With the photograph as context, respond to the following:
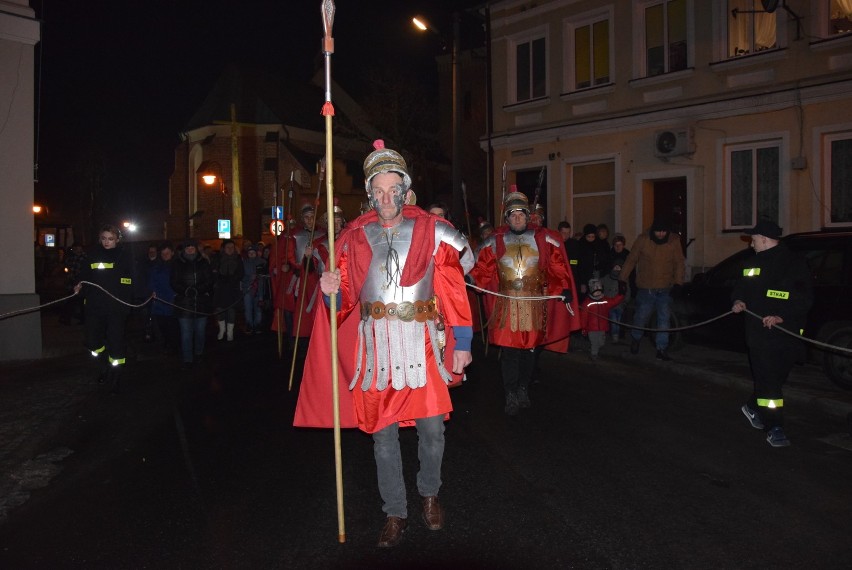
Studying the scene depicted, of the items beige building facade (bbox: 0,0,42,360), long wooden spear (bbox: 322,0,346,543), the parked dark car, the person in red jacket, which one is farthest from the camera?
beige building facade (bbox: 0,0,42,360)

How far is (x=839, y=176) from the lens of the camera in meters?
13.8

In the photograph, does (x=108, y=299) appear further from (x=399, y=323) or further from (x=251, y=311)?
(x=251, y=311)

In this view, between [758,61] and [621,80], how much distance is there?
320 centimetres

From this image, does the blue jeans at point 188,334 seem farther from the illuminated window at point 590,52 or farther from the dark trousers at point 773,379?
the illuminated window at point 590,52

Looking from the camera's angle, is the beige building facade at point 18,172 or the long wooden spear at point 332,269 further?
the beige building facade at point 18,172

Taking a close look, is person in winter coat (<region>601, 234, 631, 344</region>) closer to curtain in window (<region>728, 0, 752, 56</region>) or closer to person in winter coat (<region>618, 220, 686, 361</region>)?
person in winter coat (<region>618, 220, 686, 361</region>)

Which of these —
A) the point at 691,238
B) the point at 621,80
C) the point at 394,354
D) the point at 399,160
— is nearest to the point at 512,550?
the point at 394,354

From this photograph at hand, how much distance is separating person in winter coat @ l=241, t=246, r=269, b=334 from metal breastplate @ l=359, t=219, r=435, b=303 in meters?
10.8

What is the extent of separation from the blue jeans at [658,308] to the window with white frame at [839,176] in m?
5.38

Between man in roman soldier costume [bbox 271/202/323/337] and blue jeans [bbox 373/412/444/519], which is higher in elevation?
man in roman soldier costume [bbox 271/202/323/337]

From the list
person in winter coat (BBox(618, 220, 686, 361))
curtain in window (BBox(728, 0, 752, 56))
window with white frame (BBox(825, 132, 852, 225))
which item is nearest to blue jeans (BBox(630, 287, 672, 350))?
person in winter coat (BBox(618, 220, 686, 361))

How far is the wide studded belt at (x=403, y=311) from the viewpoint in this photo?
4.00m

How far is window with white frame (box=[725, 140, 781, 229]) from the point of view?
14.7m

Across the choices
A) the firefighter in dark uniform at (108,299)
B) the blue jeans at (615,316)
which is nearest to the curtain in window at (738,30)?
the blue jeans at (615,316)
